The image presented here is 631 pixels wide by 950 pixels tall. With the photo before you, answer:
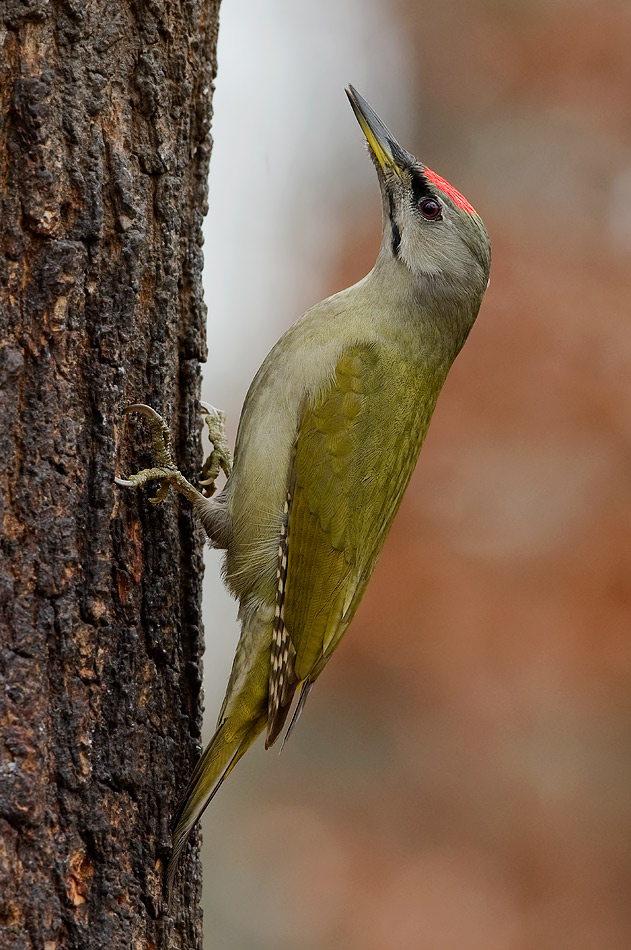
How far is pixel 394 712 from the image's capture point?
4074mm

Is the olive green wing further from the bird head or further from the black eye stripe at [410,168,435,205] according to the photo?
the black eye stripe at [410,168,435,205]

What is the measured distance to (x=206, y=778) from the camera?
7.98 feet

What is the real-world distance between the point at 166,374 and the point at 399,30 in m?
2.32

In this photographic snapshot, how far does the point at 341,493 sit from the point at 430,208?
92 cm

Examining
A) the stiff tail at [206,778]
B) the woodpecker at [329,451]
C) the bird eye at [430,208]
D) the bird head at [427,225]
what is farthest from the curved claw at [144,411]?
the bird eye at [430,208]

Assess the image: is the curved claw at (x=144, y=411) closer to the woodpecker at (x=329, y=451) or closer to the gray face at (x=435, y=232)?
the woodpecker at (x=329, y=451)

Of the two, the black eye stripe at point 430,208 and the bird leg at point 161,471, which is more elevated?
the black eye stripe at point 430,208

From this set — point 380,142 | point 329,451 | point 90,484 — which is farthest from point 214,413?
point 90,484

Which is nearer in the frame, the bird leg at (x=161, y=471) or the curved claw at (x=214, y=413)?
the bird leg at (x=161, y=471)

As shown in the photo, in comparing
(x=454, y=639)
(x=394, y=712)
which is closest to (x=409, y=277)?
(x=454, y=639)

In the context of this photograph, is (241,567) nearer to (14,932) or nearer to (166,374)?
(166,374)

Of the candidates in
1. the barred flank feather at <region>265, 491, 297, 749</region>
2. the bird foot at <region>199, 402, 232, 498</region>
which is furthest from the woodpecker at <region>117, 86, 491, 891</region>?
the bird foot at <region>199, 402, 232, 498</region>

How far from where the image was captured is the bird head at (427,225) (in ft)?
10.4

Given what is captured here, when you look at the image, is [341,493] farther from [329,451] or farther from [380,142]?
[380,142]
